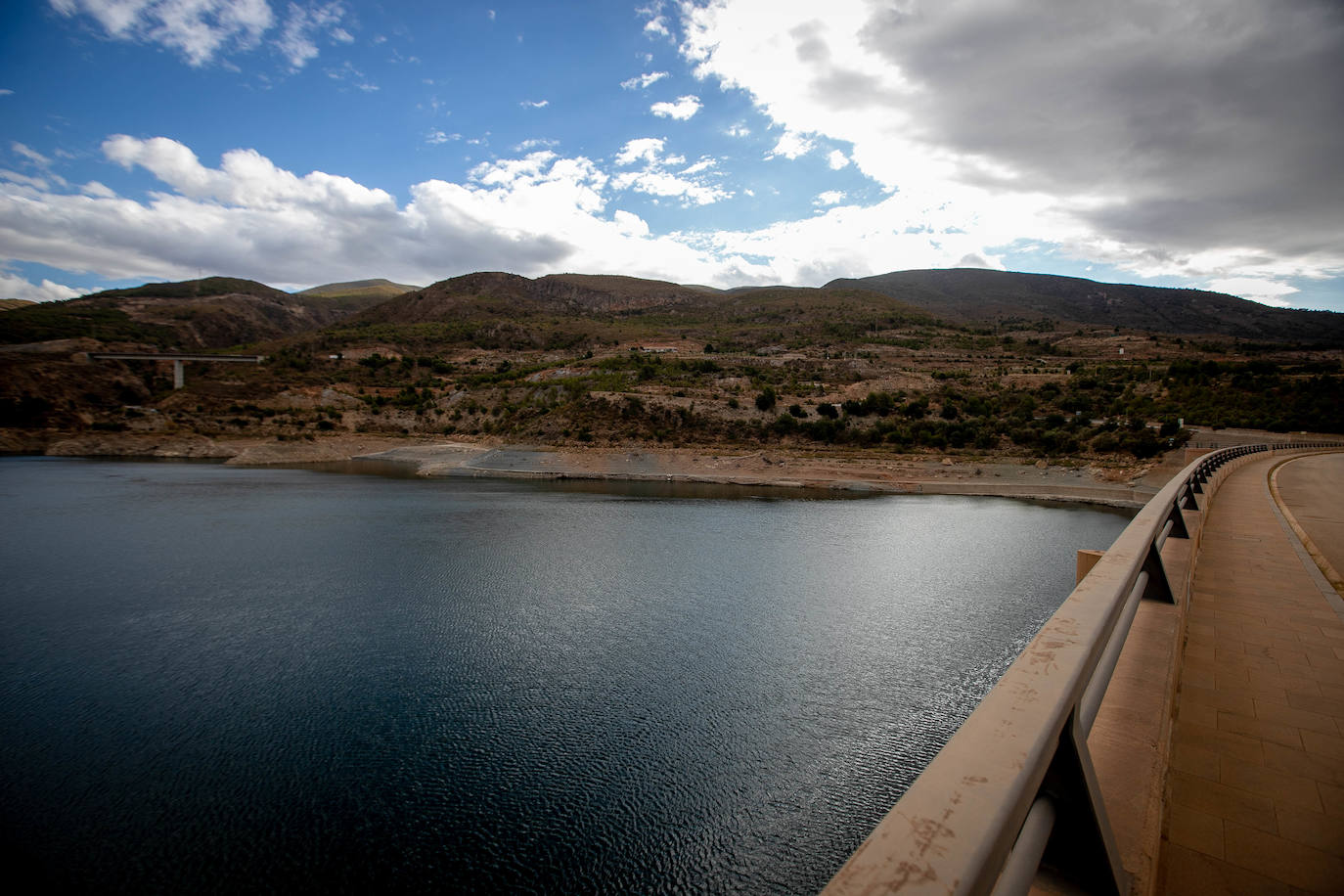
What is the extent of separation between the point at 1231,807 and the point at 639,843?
222 inches

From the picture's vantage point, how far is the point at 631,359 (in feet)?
206

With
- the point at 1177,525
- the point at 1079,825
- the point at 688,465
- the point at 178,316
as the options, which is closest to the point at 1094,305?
the point at 688,465

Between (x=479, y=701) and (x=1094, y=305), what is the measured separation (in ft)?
485

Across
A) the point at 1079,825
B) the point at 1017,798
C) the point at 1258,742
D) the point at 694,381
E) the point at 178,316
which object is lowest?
the point at 1258,742

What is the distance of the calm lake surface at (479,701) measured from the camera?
663 centimetres

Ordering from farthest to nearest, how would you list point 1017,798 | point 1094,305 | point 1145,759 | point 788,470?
point 1094,305 → point 788,470 → point 1145,759 → point 1017,798

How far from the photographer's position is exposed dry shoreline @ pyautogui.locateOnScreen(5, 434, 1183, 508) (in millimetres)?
32312

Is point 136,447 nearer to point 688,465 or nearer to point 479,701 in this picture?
point 688,465

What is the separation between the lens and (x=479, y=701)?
31.6 ft

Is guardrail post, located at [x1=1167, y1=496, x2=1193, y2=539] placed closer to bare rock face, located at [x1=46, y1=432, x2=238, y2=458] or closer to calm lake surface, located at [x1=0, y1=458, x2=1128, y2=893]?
calm lake surface, located at [x1=0, y1=458, x2=1128, y2=893]

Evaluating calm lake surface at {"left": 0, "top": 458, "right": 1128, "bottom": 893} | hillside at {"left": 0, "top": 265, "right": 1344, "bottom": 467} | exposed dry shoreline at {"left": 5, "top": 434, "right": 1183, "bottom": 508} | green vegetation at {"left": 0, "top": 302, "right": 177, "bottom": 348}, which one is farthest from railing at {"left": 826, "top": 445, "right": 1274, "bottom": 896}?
green vegetation at {"left": 0, "top": 302, "right": 177, "bottom": 348}

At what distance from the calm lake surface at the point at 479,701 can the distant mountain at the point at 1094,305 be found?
10014 cm

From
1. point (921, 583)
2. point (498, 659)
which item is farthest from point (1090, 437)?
point (498, 659)

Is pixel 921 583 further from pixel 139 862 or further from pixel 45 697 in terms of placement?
pixel 45 697
